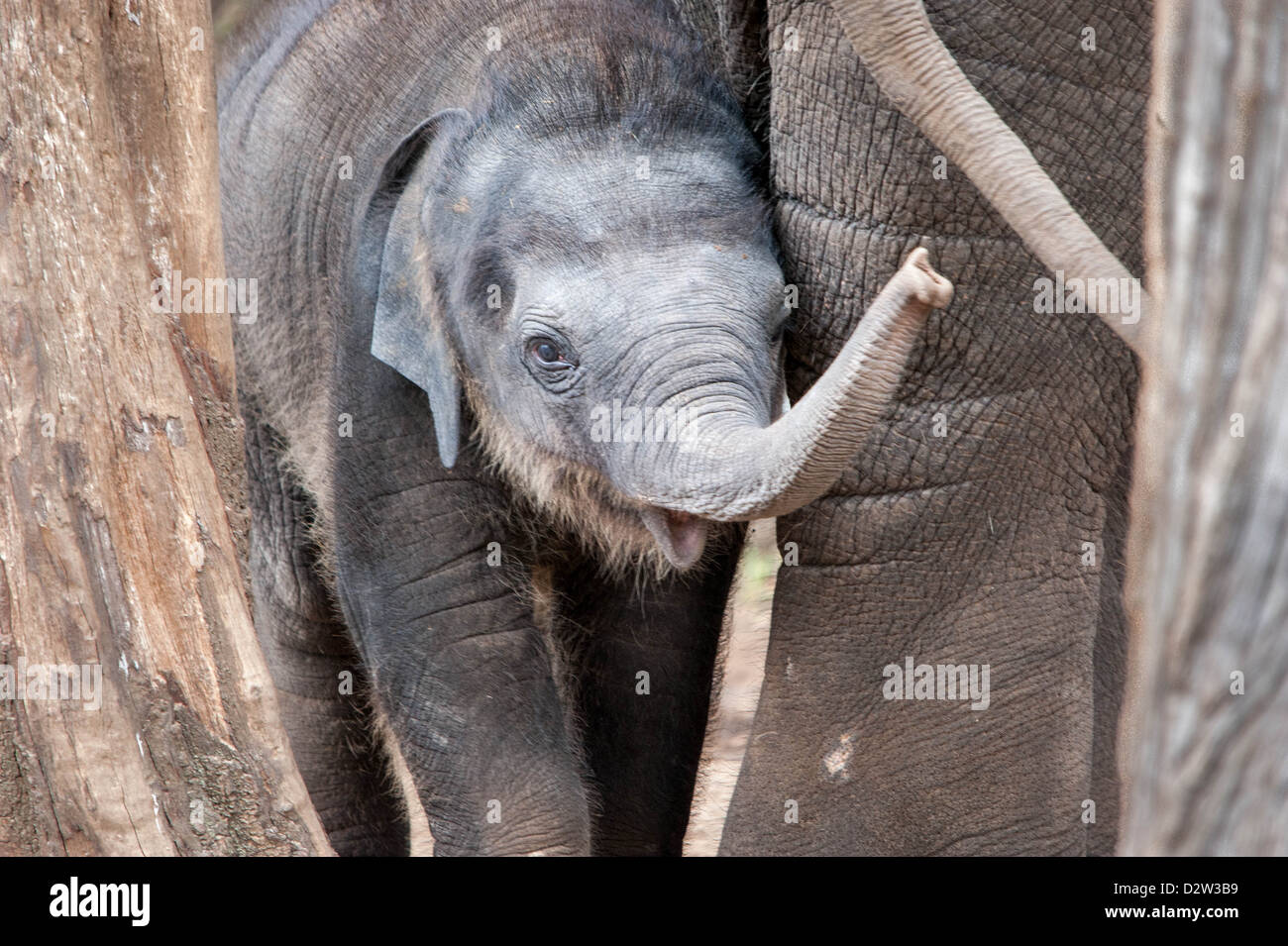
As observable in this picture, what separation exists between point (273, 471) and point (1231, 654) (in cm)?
355

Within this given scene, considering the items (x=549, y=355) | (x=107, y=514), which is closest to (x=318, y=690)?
(x=549, y=355)

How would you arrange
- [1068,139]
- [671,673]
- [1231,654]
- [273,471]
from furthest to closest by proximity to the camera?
[273,471] < [671,673] < [1068,139] < [1231,654]

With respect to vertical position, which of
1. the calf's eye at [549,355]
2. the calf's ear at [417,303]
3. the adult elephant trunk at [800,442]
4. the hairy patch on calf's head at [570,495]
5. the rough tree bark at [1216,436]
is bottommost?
the rough tree bark at [1216,436]

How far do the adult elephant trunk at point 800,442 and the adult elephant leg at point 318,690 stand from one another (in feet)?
5.45

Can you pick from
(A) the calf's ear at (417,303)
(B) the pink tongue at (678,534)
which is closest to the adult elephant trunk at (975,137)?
(B) the pink tongue at (678,534)

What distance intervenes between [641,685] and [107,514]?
1669 mm

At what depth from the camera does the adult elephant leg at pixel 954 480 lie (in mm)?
2438

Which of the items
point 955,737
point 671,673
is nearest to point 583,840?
point 671,673

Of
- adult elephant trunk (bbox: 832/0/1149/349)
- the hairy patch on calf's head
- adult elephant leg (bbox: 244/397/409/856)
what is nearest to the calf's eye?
the hairy patch on calf's head

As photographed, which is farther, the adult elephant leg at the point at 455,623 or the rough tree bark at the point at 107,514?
the adult elephant leg at the point at 455,623

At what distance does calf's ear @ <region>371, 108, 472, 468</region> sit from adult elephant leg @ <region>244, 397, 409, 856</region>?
1.05 m

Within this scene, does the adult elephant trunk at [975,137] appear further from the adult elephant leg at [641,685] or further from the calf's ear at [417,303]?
the adult elephant leg at [641,685]

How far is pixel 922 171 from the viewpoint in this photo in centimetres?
247
